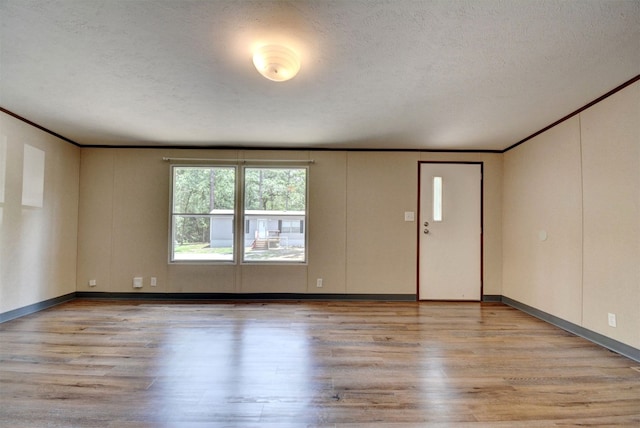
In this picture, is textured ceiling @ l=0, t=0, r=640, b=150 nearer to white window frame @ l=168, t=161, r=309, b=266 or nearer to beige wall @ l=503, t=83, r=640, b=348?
beige wall @ l=503, t=83, r=640, b=348

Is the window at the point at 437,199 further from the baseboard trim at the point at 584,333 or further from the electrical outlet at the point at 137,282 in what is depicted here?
the electrical outlet at the point at 137,282

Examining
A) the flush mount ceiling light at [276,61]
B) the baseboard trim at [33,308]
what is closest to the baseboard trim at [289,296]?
the baseboard trim at [33,308]

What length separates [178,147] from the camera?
4242mm

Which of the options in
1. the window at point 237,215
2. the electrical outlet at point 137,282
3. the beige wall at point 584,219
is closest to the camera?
the beige wall at point 584,219

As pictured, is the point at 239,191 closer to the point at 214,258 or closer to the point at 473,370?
the point at 214,258

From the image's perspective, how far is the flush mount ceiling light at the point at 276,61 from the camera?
1.84m

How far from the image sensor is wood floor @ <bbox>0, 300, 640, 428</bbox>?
168cm

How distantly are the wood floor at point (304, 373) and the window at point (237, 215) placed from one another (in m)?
1.10

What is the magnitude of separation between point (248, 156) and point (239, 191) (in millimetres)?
556

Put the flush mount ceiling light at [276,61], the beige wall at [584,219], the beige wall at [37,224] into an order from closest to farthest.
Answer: the flush mount ceiling light at [276,61], the beige wall at [584,219], the beige wall at [37,224]

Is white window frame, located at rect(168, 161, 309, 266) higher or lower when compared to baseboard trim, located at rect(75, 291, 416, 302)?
higher

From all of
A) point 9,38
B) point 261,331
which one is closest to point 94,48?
point 9,38

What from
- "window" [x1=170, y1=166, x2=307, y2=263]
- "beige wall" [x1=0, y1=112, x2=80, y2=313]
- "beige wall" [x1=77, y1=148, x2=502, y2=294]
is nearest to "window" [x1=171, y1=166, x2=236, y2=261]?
"window" [x1=170, y1=166, x2=307, y2=263]

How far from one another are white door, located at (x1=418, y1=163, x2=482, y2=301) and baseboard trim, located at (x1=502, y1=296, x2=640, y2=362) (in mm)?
668
